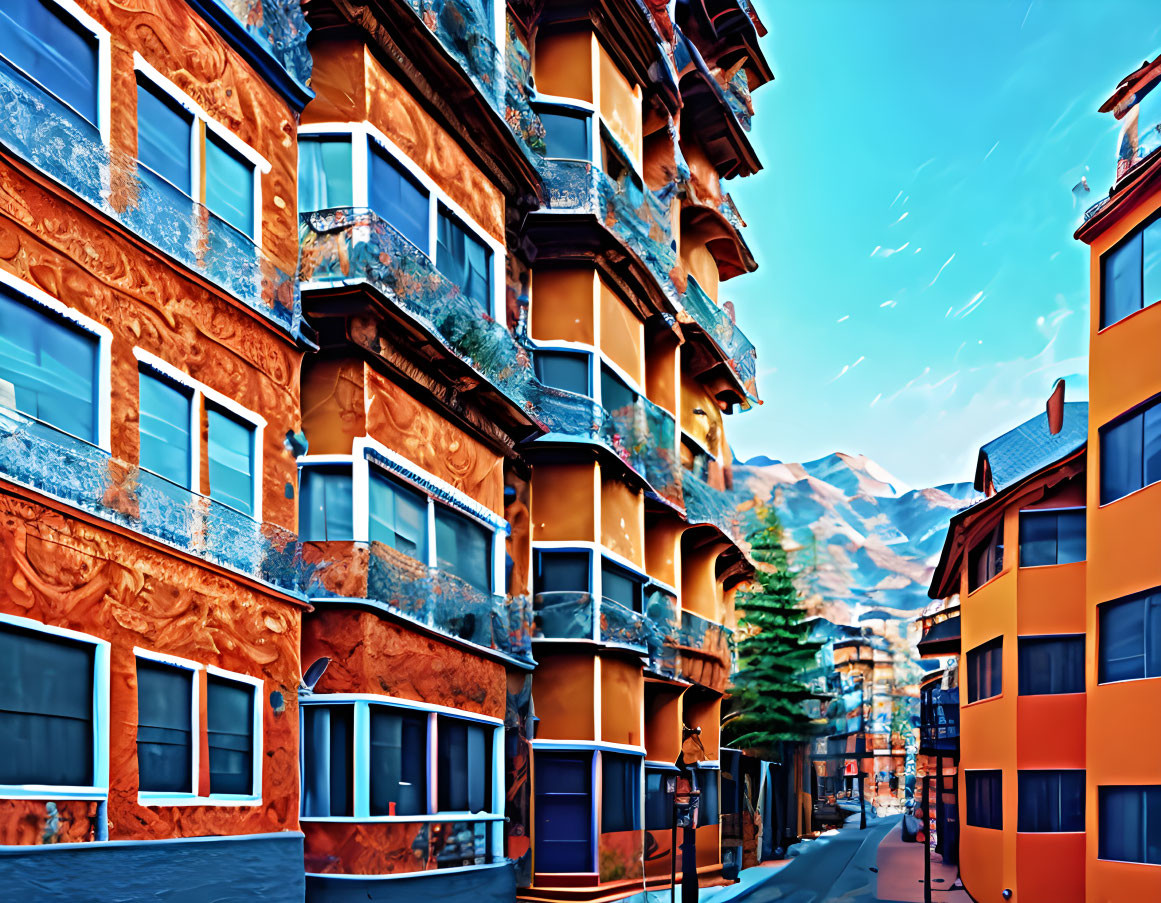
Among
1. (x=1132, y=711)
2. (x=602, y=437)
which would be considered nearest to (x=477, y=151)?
(x=602, y=437)

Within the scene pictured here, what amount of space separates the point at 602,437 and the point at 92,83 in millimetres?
15412

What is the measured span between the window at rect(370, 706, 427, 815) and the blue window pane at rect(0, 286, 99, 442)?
20.1 feet

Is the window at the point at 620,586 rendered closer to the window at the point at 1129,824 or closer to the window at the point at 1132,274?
the window at the point at 1129,824

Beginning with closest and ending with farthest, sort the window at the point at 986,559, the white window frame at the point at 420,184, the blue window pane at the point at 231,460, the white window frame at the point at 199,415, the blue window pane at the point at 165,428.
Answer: the blue window pane at the point at 165,428
the white window frame at the point at 199,415
the blue window pane at the point at 231,460
the white window frame at the point at 420,184
the window at the point at 986,559

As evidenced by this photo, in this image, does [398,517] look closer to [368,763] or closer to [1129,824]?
[368,763]

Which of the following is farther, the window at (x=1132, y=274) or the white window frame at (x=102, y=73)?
the window at (x=1132, y=274)

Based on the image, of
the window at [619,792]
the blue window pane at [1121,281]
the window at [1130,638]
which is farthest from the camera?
the window at [619,792]

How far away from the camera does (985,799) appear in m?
32.8

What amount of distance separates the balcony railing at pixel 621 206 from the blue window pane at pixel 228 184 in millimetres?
11657

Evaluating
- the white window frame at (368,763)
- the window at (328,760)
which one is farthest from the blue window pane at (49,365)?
the window at (328,760)

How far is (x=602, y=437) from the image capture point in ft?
83.6

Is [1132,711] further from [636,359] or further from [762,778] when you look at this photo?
[762,778]

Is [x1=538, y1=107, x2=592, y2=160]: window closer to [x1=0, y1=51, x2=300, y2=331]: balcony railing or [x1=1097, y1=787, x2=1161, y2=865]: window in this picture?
[x1=0, y1=51, x2=300, y2=331]: balcony railing

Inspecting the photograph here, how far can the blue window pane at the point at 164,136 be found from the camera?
38.8 ft
